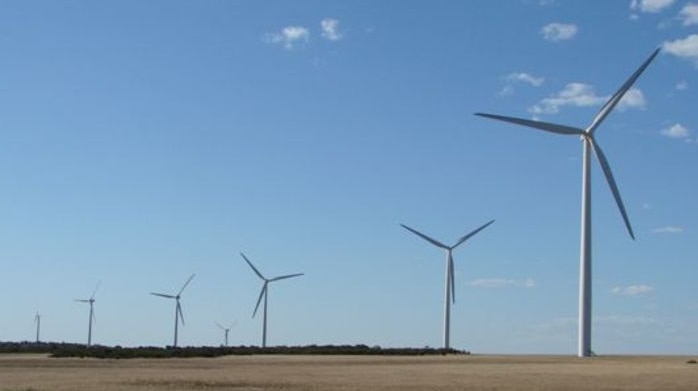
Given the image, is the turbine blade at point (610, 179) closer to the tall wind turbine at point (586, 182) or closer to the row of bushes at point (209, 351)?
the tall wind turbine at point (586, 182)

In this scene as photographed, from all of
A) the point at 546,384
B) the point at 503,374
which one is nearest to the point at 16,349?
the point at 503,374

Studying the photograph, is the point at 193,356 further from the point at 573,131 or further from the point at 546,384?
the point at 546,384

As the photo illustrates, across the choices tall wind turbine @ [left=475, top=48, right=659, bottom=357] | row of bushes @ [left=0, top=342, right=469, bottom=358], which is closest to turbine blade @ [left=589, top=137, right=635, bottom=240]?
tall wind turbine @ [left=475, top=48, right=659, bottom=357]

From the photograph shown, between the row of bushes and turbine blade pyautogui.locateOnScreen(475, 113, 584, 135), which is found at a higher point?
turbine blade pyautogui.locateOnScreen(475, 113, 584, 135)

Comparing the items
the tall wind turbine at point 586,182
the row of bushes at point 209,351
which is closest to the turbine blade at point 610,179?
the tall wind turbine at point 586,182

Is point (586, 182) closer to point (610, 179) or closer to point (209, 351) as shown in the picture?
point (610, 179)

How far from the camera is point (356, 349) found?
13900cm

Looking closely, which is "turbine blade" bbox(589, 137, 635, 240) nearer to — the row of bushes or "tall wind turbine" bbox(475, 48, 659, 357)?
"tall wind turbine" bbox(475, 48, 659, 357)

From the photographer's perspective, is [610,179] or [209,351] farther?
[209,351]

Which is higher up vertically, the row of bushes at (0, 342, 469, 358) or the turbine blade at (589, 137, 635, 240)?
the turbine blade at (589, 137, 635, 240)

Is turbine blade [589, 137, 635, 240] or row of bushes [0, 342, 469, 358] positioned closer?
turbine blade [589, 137, 635, 240]

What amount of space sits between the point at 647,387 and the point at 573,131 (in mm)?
51468

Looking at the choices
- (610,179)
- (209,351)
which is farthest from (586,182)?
(209,351)

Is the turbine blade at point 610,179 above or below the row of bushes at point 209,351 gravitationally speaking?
above
